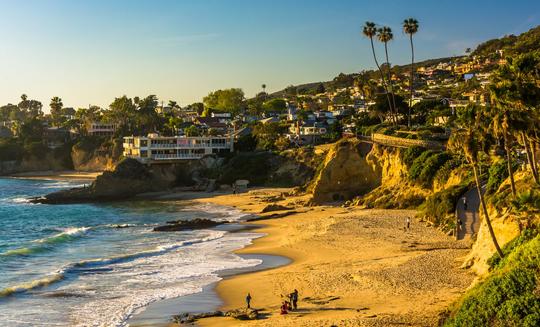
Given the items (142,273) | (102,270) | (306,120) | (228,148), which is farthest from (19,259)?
(306,120)

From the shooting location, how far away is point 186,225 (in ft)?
171

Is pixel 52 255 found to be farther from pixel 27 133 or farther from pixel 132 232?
pixel 27 133

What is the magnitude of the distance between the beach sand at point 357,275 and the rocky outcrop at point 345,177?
11.6m

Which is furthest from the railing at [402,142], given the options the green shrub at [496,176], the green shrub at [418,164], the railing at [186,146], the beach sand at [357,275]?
the railing at [186,146]

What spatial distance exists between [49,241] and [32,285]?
15796 millimetres

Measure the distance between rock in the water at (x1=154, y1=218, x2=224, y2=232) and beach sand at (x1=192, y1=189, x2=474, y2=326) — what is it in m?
5.99

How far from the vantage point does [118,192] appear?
264ft

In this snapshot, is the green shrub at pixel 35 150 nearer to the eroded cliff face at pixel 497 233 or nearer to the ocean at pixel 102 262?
the ocean at pixel 102 262

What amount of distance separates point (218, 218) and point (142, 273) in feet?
75.9

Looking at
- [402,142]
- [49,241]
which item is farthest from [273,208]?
[49,241]

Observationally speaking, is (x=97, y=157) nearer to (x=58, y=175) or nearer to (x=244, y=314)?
(x=58, y=175)

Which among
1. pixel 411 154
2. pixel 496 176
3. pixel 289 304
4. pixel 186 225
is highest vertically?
pixel 411 154

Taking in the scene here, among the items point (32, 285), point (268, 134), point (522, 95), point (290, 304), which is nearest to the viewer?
point (290, 304)

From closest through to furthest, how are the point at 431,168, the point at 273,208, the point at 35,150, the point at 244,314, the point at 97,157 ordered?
the point at 244,314 → the point at 431,168 → the point at 273,208 → the point at 97,157 → the point at 35,150
